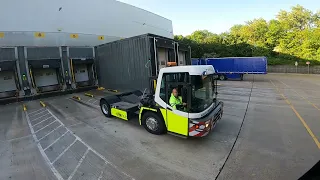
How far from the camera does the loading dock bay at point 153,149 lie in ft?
14.4

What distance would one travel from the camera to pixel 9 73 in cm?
1363

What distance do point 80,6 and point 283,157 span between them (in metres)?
20.4

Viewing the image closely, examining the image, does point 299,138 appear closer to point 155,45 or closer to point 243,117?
point 243,117

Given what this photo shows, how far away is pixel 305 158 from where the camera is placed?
15.8 feet

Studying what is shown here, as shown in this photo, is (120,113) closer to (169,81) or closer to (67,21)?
(169,81)

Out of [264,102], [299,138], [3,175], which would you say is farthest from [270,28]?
[3,175]

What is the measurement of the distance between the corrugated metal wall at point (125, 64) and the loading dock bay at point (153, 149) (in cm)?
431

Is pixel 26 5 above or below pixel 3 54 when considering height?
above

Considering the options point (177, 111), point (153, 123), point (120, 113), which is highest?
point (177, 111)

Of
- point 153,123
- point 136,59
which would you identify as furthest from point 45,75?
point 153,123

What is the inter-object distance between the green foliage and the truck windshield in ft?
112

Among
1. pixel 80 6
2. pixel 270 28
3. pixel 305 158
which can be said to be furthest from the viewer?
pixel 270 28

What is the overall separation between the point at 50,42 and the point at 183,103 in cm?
1606

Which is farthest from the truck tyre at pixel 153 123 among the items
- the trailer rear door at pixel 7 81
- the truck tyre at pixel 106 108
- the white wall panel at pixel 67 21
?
the white wall panel at pixel 67 21
